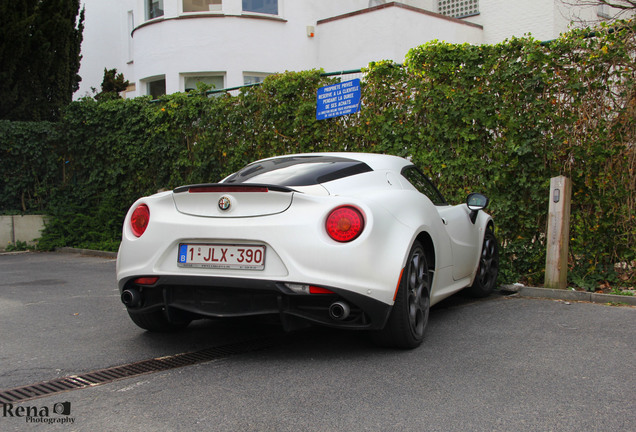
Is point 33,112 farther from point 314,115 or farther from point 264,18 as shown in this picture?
point 314,115

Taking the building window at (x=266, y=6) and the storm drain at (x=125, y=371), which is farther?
the building window at (x=266, y=6)

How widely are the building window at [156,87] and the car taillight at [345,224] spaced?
14031 mm

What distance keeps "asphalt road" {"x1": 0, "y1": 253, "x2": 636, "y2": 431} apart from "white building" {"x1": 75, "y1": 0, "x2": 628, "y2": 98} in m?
10.9

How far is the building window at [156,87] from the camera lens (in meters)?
17.0

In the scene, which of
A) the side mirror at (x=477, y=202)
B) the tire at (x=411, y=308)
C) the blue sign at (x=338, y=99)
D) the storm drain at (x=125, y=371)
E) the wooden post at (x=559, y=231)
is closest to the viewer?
the storm drain at (x=125, y=371)

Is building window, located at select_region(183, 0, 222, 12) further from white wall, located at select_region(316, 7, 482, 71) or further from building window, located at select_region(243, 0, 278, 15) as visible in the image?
white wall, located at select_region(316, 7, 482, 71)

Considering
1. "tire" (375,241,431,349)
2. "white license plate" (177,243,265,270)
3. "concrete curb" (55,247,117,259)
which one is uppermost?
"white license plate" (177,243,265,270)

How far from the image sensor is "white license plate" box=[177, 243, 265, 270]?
13.0ft

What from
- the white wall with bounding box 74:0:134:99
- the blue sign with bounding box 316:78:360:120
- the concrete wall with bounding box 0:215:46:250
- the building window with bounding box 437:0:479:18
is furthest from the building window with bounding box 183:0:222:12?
the white wall with bounding box 74:0:134:99

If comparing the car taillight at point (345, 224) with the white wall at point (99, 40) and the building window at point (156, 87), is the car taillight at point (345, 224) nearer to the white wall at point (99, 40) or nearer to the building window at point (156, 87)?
the building window at point (156, 87)

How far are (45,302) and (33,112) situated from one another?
8319mm

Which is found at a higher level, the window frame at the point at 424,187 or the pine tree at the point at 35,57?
the pine tree at the point at 35,57

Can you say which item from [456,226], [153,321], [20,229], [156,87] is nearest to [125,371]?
[153,321]

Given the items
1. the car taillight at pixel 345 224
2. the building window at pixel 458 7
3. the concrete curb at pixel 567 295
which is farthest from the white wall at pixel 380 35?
the car taillight at pixel 345 224
